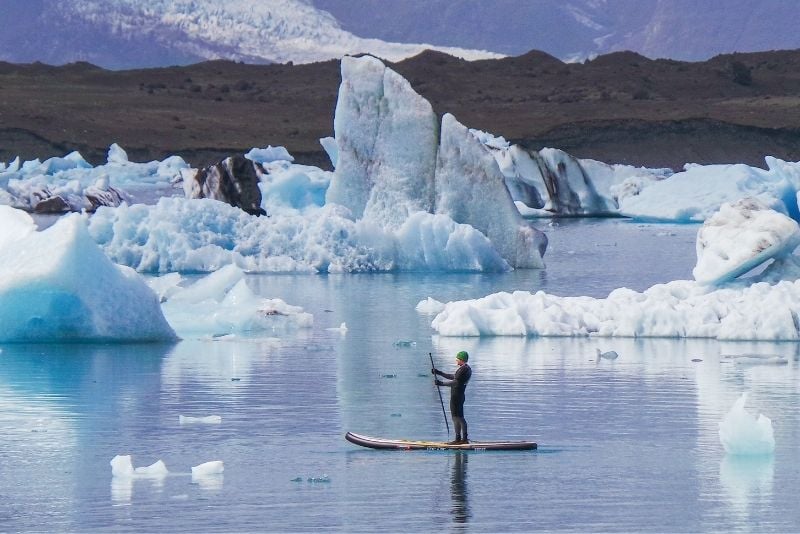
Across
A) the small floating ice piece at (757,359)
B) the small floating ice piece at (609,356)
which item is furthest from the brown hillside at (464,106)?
the small floating ice piece at (757,359)

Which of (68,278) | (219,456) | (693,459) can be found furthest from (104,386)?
(693,459)

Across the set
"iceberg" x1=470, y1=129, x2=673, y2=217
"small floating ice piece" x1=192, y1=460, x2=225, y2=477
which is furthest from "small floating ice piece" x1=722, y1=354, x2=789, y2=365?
"iceberg" x1=470, y1=129, x2=673, y2=217

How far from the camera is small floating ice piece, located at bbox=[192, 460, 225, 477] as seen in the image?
11.4m

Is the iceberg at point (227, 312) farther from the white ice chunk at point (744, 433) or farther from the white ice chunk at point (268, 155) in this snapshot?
the white ice chunk at point (268, 155)

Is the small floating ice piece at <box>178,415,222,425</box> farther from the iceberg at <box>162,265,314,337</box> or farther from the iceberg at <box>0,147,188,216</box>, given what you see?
the iceberg at <box>0,147,188,216</box>

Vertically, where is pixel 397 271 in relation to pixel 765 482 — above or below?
above

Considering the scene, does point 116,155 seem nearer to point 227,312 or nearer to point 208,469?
point 227,312

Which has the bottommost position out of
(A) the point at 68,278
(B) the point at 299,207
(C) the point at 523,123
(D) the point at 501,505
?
(D) the point at 501,505

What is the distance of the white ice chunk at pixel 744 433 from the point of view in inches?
473

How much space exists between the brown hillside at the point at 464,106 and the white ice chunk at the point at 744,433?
45.0 m

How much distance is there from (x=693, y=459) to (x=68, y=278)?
22.3ft

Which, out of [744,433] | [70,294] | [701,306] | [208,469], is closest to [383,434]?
[208,469]

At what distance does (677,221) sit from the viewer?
4056cm

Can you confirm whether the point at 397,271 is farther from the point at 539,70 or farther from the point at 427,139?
the point at 539,70
